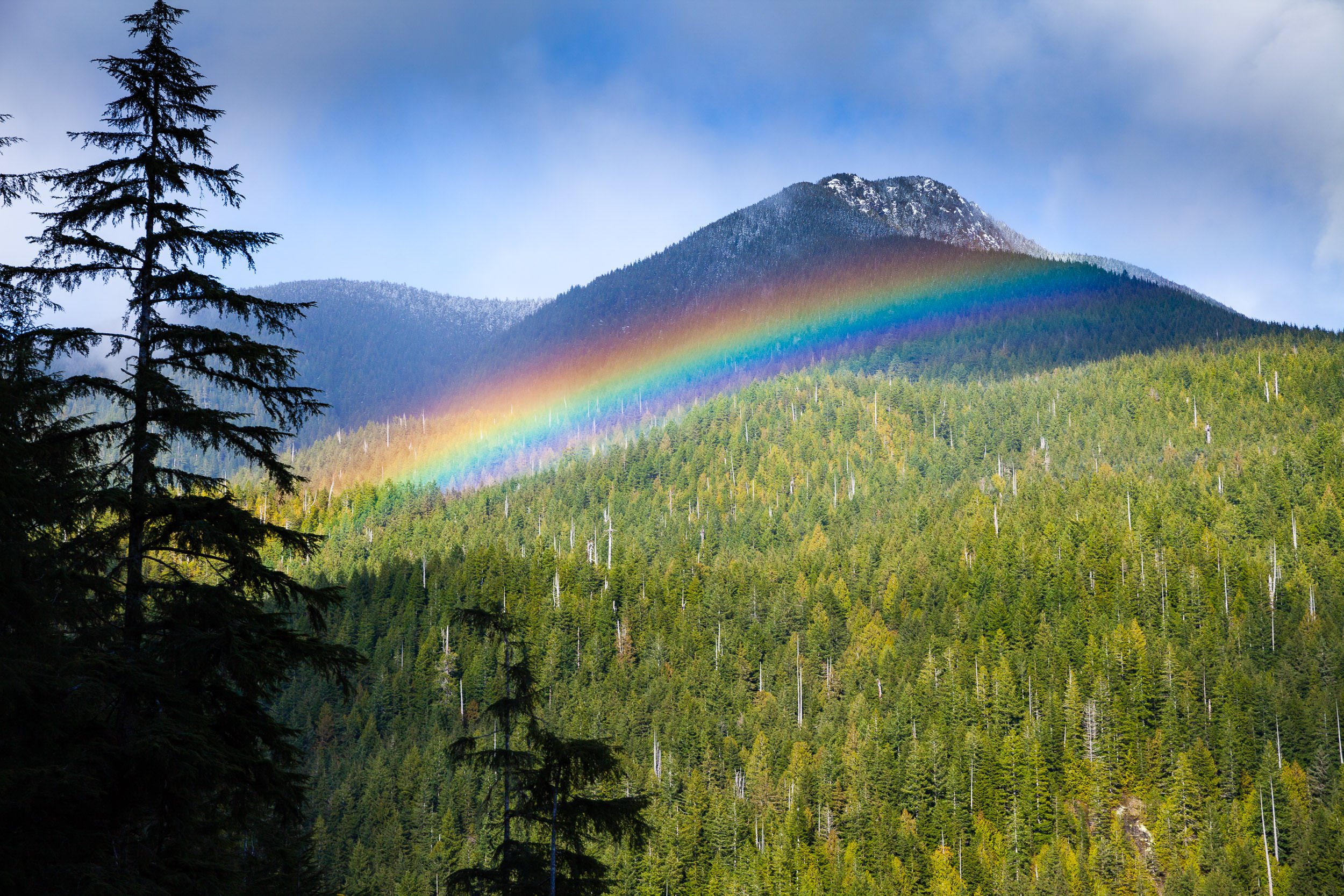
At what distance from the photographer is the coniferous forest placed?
34.8 feet

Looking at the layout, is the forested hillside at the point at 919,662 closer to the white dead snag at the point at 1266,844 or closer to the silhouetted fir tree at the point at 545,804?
the white dead snag at the point at 1266,844

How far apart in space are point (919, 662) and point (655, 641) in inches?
1302

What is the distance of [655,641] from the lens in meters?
118

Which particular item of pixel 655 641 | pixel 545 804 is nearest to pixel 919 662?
pixel 655 641

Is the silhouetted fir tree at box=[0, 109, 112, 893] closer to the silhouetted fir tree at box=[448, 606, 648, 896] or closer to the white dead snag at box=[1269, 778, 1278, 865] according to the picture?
the silhouetted fir tree at box=[448, 606, 648, 896]

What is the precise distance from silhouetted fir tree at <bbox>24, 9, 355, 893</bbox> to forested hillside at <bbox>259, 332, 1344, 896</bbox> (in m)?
65.7

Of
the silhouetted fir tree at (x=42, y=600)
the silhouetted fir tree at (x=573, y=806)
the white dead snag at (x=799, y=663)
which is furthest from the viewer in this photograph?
the white dead snag at (x=799, y=663)

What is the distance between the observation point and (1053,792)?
267 feet

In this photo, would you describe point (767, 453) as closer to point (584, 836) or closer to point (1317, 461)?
point (1317, 461)

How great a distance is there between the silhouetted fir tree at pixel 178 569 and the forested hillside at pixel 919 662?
6567 centimetres

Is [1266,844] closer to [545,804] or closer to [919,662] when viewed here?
[919,662]

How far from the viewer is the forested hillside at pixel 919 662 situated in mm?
76562

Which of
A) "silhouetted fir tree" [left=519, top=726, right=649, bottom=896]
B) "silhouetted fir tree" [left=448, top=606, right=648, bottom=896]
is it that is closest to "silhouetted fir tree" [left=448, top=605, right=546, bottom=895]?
"silhouetted fir tree" [left=448, top=606, right=648, bottom=896]

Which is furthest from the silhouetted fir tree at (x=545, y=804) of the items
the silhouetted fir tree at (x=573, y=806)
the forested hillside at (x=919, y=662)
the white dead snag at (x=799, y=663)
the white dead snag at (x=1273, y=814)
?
the white dead snag at (x=799, y=663)
